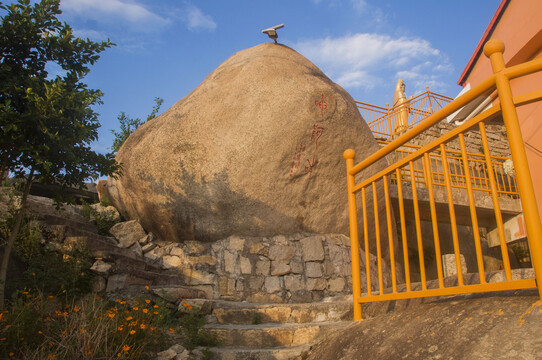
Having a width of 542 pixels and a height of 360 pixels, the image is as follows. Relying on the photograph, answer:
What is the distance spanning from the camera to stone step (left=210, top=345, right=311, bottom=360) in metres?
3.41

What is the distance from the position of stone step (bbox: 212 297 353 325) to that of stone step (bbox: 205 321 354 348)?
0.55 m

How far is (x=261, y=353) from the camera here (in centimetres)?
354

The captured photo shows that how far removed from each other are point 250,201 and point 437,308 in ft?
14.5

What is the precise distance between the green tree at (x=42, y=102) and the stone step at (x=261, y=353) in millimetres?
2168

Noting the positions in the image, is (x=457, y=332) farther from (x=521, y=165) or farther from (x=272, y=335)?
(x=272, y=335)

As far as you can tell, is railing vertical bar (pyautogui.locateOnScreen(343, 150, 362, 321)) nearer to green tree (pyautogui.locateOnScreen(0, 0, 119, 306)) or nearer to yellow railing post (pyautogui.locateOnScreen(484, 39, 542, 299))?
yellow railing post (pyautogui.locateOnScreen(484, 39, 542, 299))

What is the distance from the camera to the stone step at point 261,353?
11.2ft

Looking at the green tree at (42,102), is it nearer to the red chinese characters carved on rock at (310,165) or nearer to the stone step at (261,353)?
the stone step at (261,353)

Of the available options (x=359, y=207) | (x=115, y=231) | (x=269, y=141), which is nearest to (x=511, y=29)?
(x=359, y=207)

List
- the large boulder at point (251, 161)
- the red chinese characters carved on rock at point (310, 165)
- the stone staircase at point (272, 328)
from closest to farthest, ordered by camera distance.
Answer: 1. the stone staircase at point (272, 328)
2. the large boulder at point (251, 161)
3. the red chinese characters carved on rock at point (310, 165)

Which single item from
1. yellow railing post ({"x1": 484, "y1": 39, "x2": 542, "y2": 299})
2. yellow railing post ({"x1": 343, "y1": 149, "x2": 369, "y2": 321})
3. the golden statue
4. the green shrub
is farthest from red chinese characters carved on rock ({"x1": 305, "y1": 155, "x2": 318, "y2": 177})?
the golden statue

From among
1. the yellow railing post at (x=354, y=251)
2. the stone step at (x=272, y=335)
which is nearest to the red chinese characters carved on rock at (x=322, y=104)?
the yellow railing post at (x=354, y=251)

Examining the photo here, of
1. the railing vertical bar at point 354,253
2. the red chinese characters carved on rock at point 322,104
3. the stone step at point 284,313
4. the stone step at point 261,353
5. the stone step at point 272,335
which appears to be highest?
the red chinese characters carved on rock at point 322,104

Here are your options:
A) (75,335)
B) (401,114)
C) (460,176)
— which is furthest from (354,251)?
(401,114)
